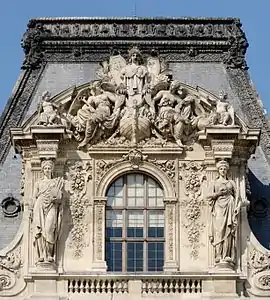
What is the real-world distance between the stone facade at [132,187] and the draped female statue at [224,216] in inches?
0.9

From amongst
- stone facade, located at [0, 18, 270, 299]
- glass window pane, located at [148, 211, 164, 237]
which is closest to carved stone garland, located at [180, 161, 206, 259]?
stone facade, located at [0, 18, 270, 299]

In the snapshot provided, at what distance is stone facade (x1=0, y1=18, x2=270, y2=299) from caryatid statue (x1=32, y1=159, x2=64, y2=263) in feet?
0.07

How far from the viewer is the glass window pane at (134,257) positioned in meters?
38.5

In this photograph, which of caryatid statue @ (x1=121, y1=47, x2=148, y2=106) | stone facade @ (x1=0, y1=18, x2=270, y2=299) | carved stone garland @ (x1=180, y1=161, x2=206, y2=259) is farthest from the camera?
caryatid statue @ (x1=121, y1=47, x2=148, y2=106)

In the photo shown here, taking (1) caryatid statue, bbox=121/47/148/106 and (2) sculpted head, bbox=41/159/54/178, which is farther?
(1) caryatid statue, bbox=121/47/148/106

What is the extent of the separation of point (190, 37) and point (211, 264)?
759 centimetres

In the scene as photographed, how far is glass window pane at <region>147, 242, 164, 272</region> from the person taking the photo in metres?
38.5

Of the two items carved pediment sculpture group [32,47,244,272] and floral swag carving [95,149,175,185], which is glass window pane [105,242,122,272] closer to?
carved pediment sculpture group [32,47,244,272]

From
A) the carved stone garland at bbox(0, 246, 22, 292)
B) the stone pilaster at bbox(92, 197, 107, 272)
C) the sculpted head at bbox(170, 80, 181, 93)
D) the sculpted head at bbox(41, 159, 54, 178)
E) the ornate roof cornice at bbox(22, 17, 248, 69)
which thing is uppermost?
the ornate roof cornice at bbox(22, 17, 248, 69)

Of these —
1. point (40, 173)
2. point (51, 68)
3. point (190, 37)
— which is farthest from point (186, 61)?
point (40, 173)

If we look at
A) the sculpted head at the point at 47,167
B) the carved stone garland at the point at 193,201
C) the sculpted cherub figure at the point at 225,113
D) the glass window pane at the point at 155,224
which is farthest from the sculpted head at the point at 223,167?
the sculpted head at the point at 47,167

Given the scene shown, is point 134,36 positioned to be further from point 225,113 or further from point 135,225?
point 135,225

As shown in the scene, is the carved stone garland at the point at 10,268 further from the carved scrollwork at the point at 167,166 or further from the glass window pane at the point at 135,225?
the carved scrollwork at the point at 167,166

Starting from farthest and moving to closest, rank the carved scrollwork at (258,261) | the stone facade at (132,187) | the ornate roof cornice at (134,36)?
the ornate roof cornice at (134,36) < the carved scrollwork at (258,261) < the stone facade at (132,187)
